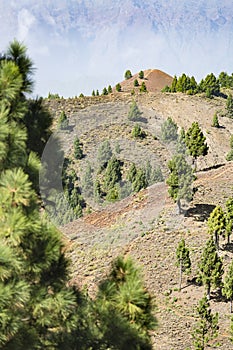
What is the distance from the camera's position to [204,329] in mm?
22078

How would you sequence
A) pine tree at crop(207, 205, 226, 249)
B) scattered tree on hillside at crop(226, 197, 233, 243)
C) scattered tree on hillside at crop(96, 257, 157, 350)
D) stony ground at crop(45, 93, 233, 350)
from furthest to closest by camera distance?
1. scattered tree on hillside at crop(226, 197, 233, 243)
2. pine tree at crop(207, 205, 226, 249)
3. stony ground at crop(45, 93, 233, 350)
4. scattered tree on hillside at crop(96, 257, 157, 350)

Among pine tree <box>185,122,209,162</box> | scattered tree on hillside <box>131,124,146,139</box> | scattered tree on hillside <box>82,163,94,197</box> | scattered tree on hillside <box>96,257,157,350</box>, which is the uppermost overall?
scattered tree on hillside <box>131,124,146,139</box>

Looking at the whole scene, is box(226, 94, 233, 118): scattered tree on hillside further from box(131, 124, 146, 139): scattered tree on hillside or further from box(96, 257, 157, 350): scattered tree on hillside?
box(96, 257, 157, 350): scattered tree on hillside

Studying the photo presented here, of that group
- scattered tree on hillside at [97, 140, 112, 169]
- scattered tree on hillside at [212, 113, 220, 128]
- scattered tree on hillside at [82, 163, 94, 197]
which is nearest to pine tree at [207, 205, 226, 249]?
scattered tree on hillside at [82, 163, 94, 197]

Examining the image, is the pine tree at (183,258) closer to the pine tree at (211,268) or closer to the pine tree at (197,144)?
the pine tree at (211,268)

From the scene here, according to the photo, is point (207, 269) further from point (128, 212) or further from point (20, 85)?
point (20, 85)

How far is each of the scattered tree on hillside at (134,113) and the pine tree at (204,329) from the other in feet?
147

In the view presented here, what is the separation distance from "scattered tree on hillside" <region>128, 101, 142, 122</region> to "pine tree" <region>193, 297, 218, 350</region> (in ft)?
147

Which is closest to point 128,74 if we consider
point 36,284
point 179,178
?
point 179,178

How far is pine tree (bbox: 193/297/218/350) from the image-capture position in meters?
22.0

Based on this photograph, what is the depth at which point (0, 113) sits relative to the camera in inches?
198

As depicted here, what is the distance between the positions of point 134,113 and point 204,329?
4735 centimetres

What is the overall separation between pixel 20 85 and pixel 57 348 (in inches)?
120

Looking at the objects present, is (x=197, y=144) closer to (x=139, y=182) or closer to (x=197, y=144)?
(x=197, y=144)
